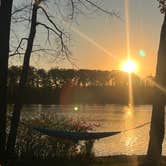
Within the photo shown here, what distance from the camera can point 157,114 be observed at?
11789 mm

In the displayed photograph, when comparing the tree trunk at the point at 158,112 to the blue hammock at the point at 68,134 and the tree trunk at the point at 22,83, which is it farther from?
the tree trunk at the point at 22,83

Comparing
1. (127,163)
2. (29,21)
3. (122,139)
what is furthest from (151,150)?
(122,139)

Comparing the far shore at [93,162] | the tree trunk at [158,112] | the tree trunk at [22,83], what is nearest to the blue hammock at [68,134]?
the far shore at [93,162]

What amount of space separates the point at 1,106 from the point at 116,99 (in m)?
84.7

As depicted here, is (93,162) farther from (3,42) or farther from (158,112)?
(3,42)

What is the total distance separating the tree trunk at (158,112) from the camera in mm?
11656

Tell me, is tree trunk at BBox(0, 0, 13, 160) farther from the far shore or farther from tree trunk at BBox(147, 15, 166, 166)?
tree trunk at BBox(147, 15, 166, 166)

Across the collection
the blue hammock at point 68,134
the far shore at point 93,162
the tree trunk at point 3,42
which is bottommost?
the far shore at point 93,162

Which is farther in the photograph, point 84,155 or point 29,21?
point 84,155

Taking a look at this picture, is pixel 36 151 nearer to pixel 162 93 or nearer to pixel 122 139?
pixel 162 93

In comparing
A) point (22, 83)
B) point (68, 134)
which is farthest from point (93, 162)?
point (22, 83)

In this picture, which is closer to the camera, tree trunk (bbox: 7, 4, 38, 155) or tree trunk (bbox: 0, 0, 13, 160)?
A: tree trunk (bbox: 0, 0, 13, 160)

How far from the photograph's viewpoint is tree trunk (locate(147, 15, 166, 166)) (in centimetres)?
1166

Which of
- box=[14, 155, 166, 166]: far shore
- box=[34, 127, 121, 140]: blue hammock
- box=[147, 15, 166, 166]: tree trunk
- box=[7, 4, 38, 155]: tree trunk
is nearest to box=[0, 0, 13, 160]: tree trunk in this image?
box=[34, 127, 121, 140]: blue hammock
